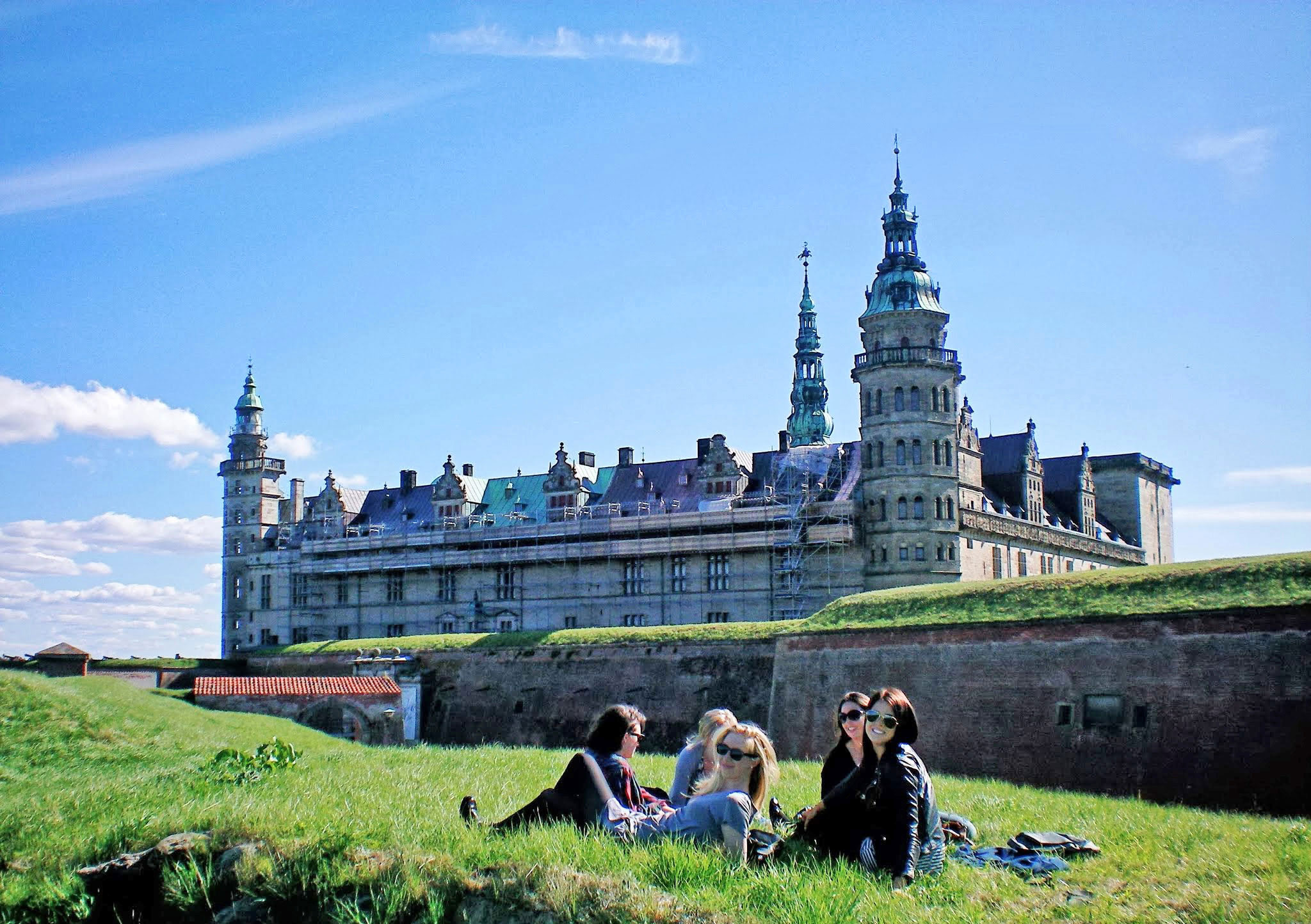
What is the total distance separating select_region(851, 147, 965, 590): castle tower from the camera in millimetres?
46750

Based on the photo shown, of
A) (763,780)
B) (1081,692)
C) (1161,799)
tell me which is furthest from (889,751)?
(1081,692)

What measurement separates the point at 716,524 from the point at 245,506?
99.5ft

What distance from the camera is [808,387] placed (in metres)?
78.6

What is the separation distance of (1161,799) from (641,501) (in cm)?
3410

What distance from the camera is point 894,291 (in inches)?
1882

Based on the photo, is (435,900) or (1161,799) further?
(1161,799)

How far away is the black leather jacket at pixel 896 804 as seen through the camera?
34.3 ft

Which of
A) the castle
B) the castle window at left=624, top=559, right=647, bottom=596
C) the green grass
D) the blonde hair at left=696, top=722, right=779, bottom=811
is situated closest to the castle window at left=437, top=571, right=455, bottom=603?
the castle

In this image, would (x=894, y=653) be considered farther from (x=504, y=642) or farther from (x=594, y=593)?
(x=594, y=593)

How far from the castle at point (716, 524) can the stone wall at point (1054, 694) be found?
32.8 feet

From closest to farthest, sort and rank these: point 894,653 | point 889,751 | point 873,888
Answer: point 873,888 < point 889,751 < point 894,653

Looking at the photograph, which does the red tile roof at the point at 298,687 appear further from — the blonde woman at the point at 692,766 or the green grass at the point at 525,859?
the blonde woman at the point at 692,766

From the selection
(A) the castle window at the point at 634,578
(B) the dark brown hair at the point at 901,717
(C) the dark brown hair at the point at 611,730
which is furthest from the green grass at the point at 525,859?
(A) the castle window at the point at 634,578

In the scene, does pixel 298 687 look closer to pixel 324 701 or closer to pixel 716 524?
pixel 324 701
